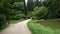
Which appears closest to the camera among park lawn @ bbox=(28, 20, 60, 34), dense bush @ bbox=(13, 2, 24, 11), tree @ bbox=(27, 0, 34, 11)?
park lawn @ bbox=(28, 20, 60, 34)

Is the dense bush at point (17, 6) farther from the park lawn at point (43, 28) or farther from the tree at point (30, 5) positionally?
the park lawn at point (43, 28)

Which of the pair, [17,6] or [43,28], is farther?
[17,6]

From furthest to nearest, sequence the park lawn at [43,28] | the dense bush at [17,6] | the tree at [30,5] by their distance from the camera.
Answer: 1. the tree at [30,5]
2. the dense bush at [17,6]
3. the park lawn at [43,28]

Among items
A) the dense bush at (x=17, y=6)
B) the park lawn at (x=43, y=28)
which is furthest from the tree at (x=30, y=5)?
the park lawn at (x=43, y=28)

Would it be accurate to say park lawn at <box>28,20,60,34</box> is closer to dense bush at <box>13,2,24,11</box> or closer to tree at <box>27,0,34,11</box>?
dense bush at <box>13,2,24,11</box>

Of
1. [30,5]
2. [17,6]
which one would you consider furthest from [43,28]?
[30,5]

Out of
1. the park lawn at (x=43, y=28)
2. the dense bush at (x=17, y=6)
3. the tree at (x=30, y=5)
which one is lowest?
the tree at (x=30, y=5)

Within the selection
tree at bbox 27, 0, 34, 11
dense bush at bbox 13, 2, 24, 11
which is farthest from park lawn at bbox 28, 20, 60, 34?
tree at bbox 27, 0, 34, 11

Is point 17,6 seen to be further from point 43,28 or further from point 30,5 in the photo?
point 43,28

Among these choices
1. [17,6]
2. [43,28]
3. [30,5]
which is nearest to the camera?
[43,28]

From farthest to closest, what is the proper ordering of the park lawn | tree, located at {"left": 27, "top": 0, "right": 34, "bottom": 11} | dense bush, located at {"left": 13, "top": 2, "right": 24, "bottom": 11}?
tree, located at {"left": 27, "top": 0, "right": 34, "bottom": 11} → dense bush, located at {"left": 13, "top": 2, "right": 24, "bottom": 11} → the park lawn

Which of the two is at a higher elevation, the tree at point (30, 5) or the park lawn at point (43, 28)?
the park lawn at point (43, 28)

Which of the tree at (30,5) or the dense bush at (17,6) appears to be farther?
the tree at (30,5)

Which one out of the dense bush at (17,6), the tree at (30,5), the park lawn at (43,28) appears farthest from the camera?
the tree at (30,5)
